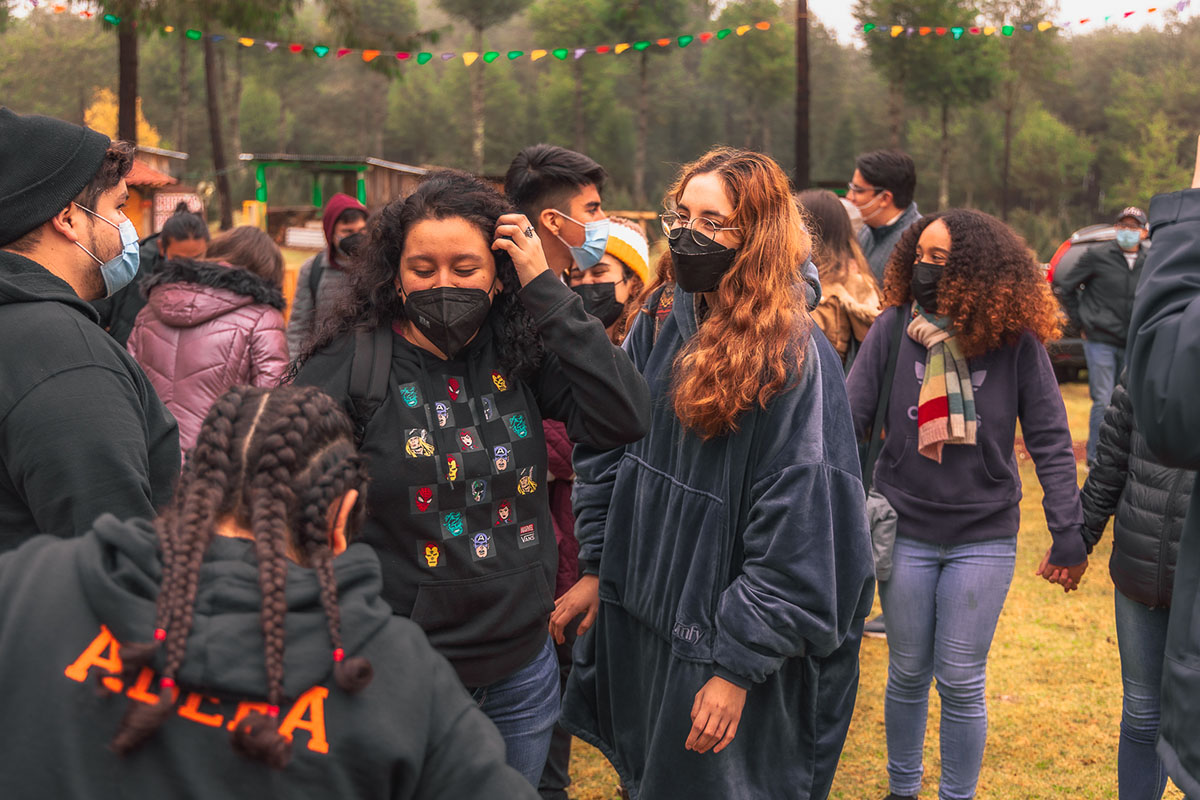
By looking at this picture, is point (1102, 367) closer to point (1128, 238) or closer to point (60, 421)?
point (1128, 238)

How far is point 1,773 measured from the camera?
1.31m

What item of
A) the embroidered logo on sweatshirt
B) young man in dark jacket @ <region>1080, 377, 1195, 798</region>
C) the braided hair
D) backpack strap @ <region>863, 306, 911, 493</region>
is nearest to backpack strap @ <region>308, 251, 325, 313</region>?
backpack strap @ <region>863, 306, 911, 493</region>

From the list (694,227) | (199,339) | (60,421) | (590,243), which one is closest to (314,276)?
(199,339)

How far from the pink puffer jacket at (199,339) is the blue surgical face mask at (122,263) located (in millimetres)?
2173

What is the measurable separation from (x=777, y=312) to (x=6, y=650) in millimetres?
1804

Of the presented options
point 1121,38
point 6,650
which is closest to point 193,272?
point 6,650

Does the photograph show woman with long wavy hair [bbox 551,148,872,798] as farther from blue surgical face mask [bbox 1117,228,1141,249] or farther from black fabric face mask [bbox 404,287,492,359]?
blue surgical face mask [bbox 1117,228,1141,249]

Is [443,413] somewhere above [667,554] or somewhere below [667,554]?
above

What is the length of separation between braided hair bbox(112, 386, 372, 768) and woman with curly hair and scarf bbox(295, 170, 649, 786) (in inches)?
29.6

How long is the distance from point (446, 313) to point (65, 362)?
78 centimetres

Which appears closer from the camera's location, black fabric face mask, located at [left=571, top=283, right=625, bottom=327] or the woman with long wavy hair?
the woman with long wavy hair

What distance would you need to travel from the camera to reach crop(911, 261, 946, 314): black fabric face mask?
370 cm

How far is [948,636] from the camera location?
3523mm

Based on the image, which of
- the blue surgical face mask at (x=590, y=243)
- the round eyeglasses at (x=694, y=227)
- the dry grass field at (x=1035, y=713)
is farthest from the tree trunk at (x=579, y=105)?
the round eyeglasses at (x=694, y=227)
